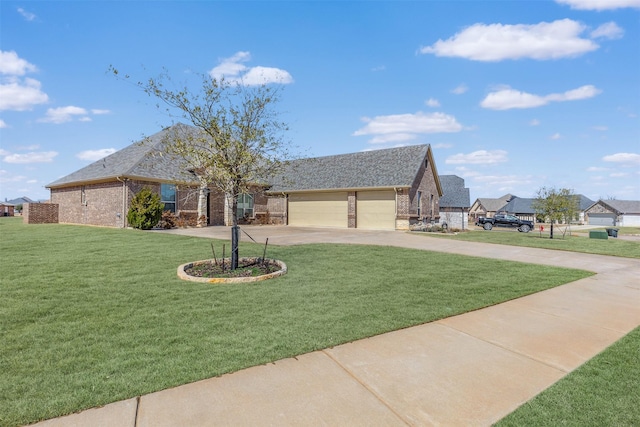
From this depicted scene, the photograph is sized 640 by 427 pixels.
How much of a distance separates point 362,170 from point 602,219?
2847 inches

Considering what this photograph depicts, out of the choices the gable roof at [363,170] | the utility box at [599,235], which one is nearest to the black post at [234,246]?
the gable roof at [363,170]

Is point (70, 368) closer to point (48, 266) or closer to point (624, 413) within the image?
point (624, 413)

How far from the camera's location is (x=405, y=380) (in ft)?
10.8

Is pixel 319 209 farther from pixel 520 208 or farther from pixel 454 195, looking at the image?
pixel 520 208

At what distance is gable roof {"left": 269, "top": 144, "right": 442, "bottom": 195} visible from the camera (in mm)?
23625

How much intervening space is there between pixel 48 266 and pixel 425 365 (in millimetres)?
8976

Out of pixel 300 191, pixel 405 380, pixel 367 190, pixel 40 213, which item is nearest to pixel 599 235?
pixel 367 190

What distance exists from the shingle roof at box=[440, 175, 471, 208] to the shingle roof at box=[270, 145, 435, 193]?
52.8ft

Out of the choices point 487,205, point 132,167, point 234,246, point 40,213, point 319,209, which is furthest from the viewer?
point 487,205

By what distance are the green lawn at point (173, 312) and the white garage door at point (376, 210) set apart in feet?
43.8

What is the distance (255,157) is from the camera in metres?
8.20

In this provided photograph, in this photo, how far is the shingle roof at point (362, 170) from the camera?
77.5ft

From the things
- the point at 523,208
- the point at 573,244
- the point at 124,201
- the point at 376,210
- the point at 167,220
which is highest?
the point at 523,208

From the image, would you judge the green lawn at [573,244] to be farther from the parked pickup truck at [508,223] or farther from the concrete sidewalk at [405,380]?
the concrete sidewalk at [405,380]
